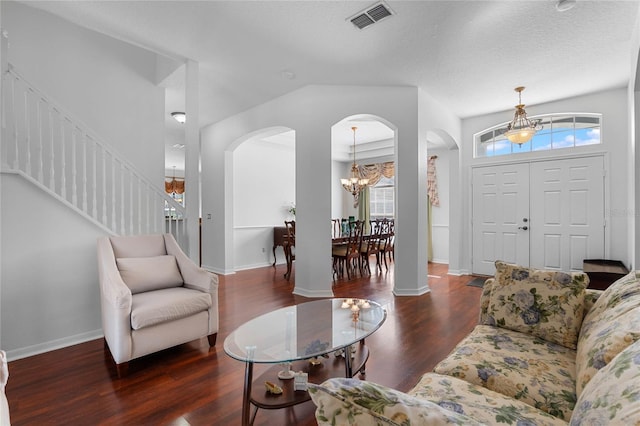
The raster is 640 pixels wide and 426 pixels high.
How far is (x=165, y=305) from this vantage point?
7.93 feet

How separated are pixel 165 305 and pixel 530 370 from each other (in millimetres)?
2327

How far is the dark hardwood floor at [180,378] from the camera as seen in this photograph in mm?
1827

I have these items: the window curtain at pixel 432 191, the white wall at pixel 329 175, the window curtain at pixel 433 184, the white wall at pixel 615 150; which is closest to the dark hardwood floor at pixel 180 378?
the white wall at pixel 329 175

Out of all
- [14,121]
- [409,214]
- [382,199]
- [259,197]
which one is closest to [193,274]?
[14,121]

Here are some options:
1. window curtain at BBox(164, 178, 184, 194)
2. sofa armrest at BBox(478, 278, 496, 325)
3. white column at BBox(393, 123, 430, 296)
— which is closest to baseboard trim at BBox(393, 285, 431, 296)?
white column at BBox(393, 123, 430, 296)

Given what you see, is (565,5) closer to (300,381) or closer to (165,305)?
(300,381)

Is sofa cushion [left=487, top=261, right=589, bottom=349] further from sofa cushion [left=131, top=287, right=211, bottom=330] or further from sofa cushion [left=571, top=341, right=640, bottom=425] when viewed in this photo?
sofa cushion [left=131, top=287, right=211, bottom=330]

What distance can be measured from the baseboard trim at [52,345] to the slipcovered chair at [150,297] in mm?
412

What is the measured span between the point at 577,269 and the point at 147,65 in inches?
255

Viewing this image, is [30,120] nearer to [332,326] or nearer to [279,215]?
[332,326]

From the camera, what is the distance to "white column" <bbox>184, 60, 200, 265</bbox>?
361 centimetres

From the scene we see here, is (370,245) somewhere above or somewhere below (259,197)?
below

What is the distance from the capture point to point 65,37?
333 centimetres

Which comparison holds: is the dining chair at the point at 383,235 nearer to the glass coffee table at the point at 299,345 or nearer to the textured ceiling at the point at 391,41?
the textured ceiling at the point at 391,41
